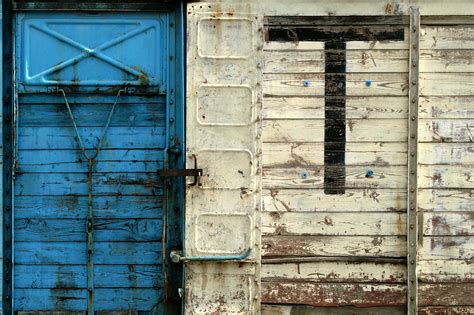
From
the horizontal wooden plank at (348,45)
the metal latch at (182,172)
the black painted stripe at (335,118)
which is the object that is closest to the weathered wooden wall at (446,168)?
the horizontal wooden plank at (348,45)

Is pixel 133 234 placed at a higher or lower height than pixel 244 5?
lower

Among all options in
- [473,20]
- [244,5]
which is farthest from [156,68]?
[473,20]

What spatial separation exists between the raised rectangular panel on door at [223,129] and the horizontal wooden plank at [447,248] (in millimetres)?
1185

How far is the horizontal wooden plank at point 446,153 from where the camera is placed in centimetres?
412

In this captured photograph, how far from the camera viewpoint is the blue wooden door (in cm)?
424

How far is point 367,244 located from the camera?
411cm

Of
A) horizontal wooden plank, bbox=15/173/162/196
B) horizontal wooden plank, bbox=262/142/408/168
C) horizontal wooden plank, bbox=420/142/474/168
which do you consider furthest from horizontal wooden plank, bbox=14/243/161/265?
horizontal wooden plank, bbox=420/142/474/168

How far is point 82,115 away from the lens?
4.25 metres

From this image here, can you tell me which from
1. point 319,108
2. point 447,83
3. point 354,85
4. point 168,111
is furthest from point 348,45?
point 168,111

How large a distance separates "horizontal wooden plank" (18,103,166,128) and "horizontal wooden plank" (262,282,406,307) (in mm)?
1466

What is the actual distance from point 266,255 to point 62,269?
1.48m

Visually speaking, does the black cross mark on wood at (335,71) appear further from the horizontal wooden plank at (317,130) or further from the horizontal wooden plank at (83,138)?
the horizontal wooden plank at (83,138)

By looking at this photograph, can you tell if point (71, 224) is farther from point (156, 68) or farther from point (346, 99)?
point (346, 99)

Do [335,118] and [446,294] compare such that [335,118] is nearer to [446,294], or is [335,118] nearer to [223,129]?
[223,129]
